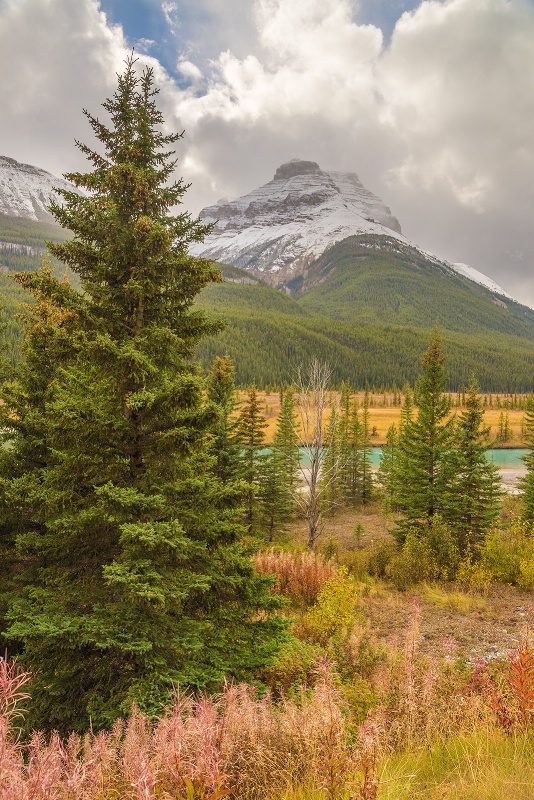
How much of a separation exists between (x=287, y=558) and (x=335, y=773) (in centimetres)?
1168

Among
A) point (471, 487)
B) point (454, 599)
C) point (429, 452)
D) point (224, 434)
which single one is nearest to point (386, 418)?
point (429, 452)

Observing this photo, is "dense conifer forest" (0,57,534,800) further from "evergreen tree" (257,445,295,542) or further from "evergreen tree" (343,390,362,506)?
"evergreen tree" (343,390,362,506)

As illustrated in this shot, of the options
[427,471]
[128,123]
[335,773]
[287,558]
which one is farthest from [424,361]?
[335,773]

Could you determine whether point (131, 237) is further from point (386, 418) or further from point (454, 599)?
point (386, 418)

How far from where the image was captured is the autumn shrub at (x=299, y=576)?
40.0 feet

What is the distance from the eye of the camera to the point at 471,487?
1839cm

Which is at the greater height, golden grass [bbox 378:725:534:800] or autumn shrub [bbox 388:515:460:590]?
golden grass [bbox 378:725:534:800]

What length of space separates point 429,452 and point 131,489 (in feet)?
54.6

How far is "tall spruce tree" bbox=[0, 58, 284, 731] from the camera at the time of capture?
18.4ft

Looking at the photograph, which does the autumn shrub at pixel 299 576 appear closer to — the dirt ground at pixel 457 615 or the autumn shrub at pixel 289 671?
the dirt ground at pixel 457 615

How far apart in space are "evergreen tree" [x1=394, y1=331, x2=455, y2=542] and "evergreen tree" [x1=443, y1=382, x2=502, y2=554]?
19.9 inches

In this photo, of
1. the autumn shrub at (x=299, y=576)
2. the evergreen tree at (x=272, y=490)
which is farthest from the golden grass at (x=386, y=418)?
the autumn shrub at (x=299, y=576)

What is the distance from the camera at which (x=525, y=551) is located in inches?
591

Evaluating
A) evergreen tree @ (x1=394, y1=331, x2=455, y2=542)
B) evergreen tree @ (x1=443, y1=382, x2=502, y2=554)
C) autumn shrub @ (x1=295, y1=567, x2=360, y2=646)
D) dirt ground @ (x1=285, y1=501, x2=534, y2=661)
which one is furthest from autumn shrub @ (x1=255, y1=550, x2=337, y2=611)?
evergreen tree @ (x1=443, y1=382, x2=502, y2=554)
